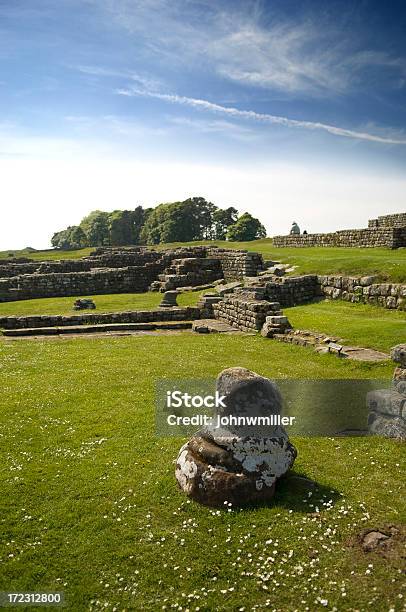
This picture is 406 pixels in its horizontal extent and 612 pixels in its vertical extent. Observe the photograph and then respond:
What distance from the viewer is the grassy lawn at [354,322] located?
15625mm

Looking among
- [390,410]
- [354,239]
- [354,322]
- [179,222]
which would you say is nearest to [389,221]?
[354,239]

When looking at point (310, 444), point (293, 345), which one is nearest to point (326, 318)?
point (293, 345)

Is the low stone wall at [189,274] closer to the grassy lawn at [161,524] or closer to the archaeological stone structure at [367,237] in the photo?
the archaeological stone structure at [367,237]

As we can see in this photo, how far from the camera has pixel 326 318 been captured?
19.9 metres

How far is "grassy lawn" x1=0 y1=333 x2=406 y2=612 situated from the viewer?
5.56m

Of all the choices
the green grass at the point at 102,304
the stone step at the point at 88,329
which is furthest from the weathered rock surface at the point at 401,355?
the green grass at the point at 102,304

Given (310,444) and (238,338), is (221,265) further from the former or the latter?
(310,444)

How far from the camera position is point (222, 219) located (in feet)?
351

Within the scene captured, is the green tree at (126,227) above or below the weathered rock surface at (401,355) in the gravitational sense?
above

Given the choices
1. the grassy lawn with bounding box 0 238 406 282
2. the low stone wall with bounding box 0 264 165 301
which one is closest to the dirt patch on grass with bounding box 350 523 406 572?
the grassy lawn with bounding box 0 238 406 282

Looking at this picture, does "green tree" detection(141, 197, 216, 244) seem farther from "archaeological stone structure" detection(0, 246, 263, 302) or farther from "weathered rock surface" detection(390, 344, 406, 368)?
"weathered rock surface" detection(390, 344, 406, 368)

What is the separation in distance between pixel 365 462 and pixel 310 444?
3.82ft

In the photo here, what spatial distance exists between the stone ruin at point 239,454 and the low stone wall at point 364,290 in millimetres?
14367

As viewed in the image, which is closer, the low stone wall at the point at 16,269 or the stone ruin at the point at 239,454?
the stone ruin at the point at 239,454
